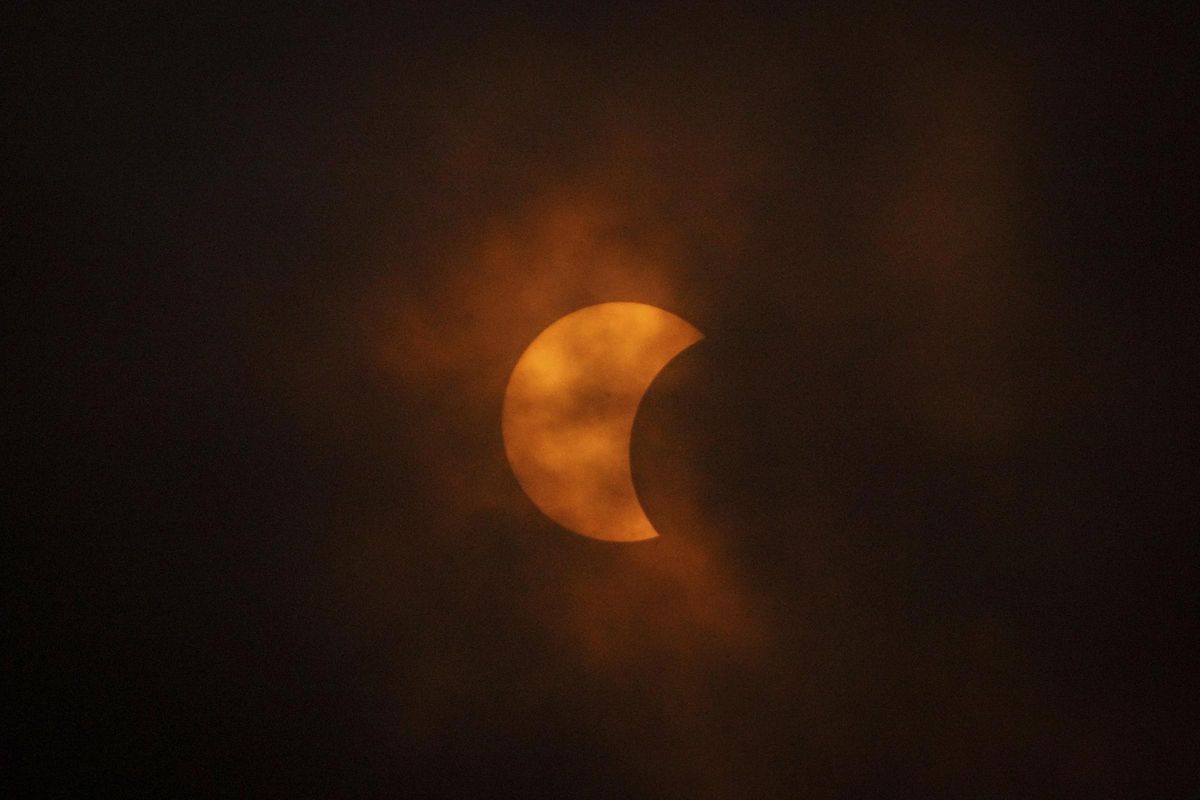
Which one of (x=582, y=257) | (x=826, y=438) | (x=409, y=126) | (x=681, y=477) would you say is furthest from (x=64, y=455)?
(x=826, y=438)

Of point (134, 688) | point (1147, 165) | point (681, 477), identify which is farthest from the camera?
point (134, 688)

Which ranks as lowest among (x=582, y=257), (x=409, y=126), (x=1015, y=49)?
(x=582, y=257)

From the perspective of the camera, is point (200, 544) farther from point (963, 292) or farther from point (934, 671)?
point (963, 292)
